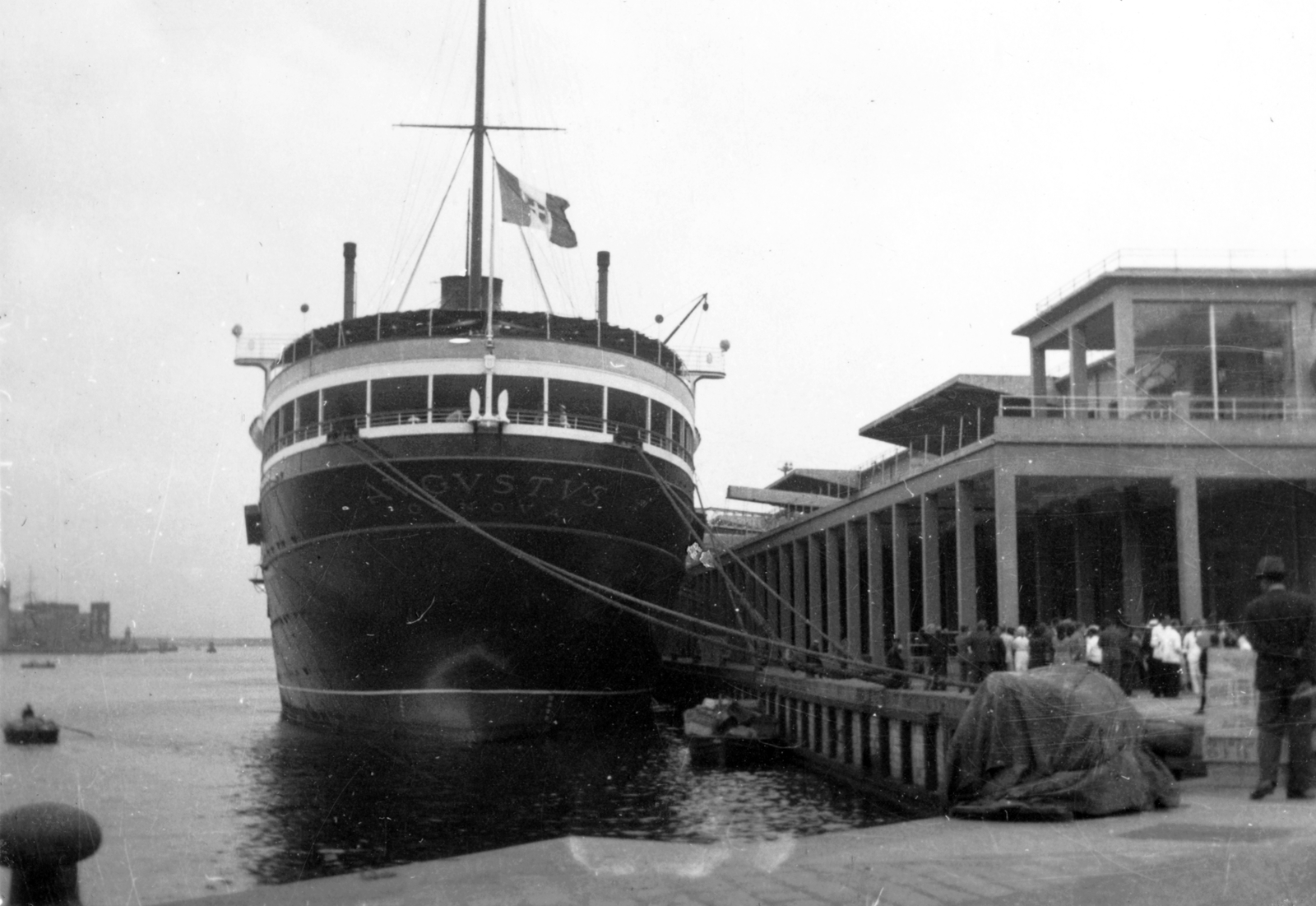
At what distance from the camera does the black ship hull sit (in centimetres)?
1956

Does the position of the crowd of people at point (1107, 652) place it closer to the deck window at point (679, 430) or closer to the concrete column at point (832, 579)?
the deck window at point (679, 430)

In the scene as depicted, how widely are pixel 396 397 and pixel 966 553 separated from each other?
11.5m

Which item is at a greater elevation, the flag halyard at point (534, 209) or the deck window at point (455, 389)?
the flag halyard at point (534, 209)

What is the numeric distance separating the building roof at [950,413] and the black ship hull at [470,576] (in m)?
13.0

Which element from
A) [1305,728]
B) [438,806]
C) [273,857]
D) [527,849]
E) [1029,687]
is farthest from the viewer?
[438,806]

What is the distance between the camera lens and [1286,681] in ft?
26.3

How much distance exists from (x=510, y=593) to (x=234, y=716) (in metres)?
16.0

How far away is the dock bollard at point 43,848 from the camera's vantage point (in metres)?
5.72

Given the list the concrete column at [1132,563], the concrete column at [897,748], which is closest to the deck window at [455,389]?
the concrete column at [897,748]

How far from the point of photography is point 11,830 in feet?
18.7

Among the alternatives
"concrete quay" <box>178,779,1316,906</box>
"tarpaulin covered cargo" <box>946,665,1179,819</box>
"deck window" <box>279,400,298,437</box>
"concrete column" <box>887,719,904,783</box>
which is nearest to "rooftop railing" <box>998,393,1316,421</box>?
"concrete column" <box>887,719,904,783</box>

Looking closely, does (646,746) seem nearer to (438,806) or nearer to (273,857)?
(438,806)

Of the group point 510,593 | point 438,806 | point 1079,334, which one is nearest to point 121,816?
point 438,806

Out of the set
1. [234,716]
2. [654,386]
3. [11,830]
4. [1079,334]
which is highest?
[1079,334]
